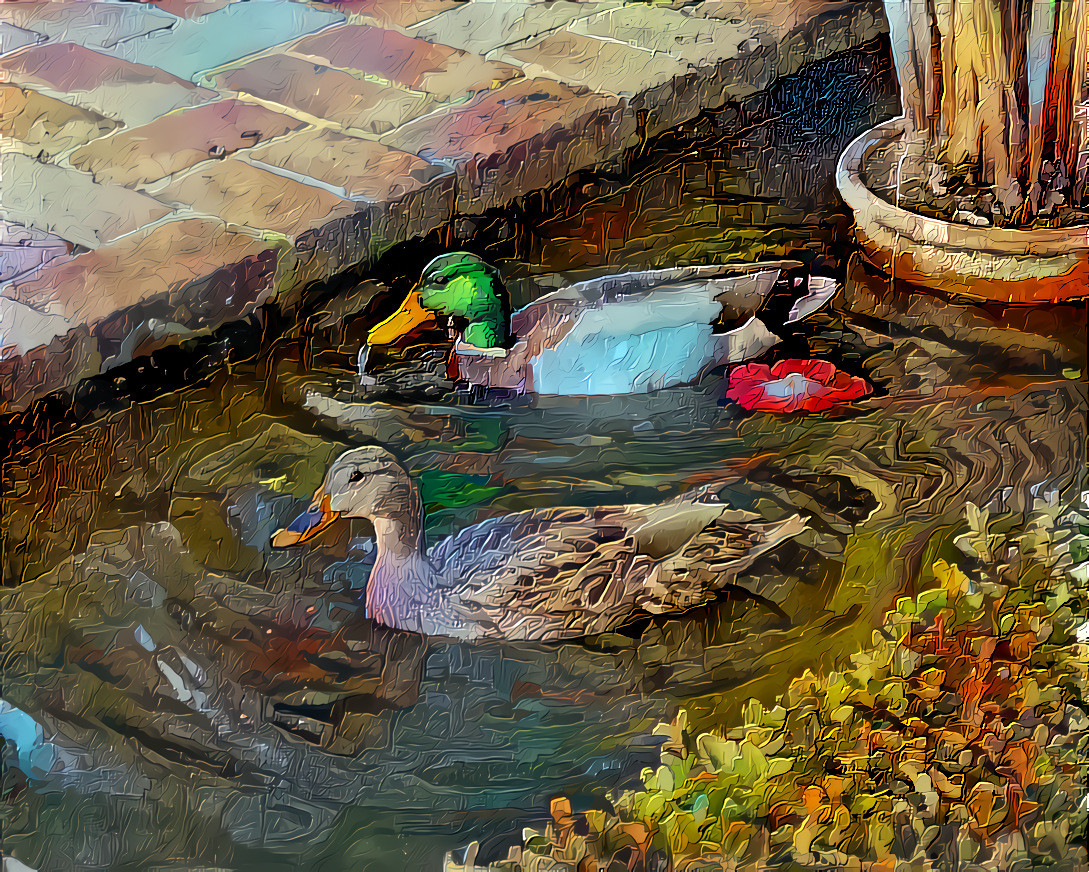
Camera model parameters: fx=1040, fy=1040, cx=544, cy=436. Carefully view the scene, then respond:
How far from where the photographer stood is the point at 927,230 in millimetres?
1690

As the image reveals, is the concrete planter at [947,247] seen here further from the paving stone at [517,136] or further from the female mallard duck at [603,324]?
the paving stone at [517,136]

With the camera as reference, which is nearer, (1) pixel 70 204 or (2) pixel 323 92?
(1) pixel 70 204

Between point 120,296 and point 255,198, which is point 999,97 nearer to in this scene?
point 255,198

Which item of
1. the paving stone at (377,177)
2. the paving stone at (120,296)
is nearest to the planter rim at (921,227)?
the paving stone at (377,177)

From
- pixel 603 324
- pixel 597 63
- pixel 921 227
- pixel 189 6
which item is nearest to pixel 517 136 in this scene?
pixel 597 63

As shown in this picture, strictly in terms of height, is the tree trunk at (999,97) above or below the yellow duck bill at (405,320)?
above

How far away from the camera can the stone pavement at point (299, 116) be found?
6.24ft

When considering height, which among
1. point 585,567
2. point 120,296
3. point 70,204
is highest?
point 70,204

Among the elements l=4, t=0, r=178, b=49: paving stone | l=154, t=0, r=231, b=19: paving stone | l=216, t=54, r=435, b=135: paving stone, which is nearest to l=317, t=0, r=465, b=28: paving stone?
l=216, t=54, r=435, b=135: paving stone

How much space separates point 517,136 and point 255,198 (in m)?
0.53

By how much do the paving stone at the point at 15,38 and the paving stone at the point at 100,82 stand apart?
0.05 ft

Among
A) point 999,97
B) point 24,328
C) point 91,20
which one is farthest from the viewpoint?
point 91,20

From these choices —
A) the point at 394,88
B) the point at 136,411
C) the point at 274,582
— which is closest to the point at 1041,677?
the point at 274,582

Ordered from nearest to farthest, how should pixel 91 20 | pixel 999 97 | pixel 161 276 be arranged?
pixel 999 97
pixel 161 276
pixel 91 20
